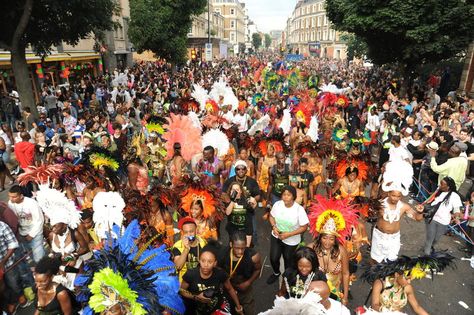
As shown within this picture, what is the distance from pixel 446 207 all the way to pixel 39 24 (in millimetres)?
13777

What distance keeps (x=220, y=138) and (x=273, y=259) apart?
3.58 meters

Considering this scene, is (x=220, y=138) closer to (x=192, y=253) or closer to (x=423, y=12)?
(x=192, y=253)

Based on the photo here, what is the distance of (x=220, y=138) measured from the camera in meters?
7.97

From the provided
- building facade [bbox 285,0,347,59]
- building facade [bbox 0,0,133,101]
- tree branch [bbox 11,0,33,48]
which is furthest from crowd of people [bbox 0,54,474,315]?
building facade [bbox 285,0,347,59]

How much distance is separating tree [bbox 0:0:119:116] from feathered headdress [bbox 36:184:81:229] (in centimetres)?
819

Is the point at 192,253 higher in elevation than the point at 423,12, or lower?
lower

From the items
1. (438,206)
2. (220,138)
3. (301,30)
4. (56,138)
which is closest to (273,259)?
(438,206)

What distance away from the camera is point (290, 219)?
4.76m

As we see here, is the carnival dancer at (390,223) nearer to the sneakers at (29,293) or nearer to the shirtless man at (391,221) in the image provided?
the shirtless man at (391,221)

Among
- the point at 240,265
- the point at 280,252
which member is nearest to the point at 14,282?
the point at 240,265

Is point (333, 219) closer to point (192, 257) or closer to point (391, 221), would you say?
point (391, 221)

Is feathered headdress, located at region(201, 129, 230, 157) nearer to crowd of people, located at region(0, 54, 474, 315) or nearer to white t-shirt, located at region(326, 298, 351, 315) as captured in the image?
crowd of people, located at region(0, 54, 474, 315)

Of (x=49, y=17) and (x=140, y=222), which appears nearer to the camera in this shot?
A: (x=140, y=222)

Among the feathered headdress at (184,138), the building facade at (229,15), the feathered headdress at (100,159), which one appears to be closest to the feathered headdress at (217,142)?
the feathered headdress at (184,138)
